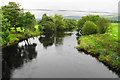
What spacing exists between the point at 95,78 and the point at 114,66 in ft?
27.0

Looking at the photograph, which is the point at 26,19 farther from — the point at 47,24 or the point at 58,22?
the point at 58,22

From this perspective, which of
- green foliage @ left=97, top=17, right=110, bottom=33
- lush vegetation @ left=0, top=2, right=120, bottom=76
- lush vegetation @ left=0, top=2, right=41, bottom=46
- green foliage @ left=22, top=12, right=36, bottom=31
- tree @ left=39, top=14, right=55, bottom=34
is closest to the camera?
lush vegetation @ left=0, top=2, right=120, bottom=76

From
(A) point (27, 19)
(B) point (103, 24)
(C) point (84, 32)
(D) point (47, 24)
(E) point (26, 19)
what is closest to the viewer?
(A) point (27, 19)

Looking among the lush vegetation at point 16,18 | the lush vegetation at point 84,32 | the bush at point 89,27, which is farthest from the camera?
the bush at point 89,27

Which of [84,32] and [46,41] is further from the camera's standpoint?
[84,32]

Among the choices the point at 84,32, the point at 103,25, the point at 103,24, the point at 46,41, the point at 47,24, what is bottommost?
the point at 46,41

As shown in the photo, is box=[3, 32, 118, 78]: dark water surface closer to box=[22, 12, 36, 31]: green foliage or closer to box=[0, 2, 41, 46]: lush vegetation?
box=[0, 2, 41, 46]: lush vegetation

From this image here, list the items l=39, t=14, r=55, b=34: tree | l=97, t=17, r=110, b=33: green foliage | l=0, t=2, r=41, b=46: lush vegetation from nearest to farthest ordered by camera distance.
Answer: l=0, t=2, r=41, b=46: lush vegetation < l=97, t=17, r=110, b=33: green foliage < l=39, t=14, r=55, b=34: tree

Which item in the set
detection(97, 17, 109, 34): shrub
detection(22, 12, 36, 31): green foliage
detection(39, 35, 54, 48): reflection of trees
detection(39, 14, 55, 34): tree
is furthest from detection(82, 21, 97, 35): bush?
detection(22, 12, 36, 31): green foliage

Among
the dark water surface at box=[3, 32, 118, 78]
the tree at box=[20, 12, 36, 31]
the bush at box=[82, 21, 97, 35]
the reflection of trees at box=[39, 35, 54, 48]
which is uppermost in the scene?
the tree at box=[20, 12, 36, 31]

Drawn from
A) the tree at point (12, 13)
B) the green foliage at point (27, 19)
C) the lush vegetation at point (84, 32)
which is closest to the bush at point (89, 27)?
the lush vegetation at point (84, 32)

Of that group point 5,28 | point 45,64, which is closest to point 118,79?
point 45,64

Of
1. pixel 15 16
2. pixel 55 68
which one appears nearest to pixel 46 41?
pixel 15 16

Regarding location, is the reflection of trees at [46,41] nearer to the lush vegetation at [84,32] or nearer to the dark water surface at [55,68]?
the lush vegetation at [84,32]
